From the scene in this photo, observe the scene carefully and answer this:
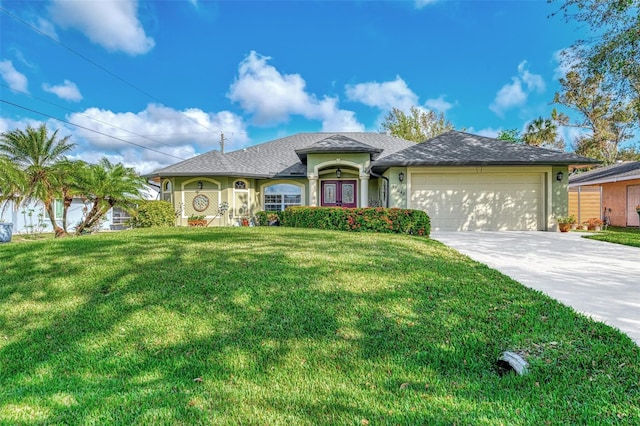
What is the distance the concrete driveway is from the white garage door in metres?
3.26

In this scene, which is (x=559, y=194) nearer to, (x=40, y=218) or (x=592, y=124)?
(x=592, y=124)

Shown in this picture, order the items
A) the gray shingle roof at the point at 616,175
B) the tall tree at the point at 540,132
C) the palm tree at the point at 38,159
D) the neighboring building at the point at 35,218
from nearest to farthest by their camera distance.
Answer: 1. the palm tree at the point at 38,159
2. the neighboring building at the point at 35,218
3. the gray shingle roof at the point at 616,175
4. the tall tree at the point at 540,132

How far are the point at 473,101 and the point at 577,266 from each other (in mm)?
22380

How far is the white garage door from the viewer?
482 inches

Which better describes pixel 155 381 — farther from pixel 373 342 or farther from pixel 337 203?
pixel 337 203

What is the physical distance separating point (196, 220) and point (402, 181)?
9.79 meters

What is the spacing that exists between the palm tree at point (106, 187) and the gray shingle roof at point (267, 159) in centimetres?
336

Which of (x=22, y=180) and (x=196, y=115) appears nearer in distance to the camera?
(x=22, y=180)

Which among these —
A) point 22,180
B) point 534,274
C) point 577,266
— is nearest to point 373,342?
point 534,274

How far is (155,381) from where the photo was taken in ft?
8.13

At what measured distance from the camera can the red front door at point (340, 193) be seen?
1563cm

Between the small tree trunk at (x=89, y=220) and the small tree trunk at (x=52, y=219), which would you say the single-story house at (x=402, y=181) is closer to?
the small tree trunk at (x=89, y=220)

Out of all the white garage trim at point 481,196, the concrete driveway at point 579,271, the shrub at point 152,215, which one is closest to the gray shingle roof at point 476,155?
the white garage trim at point 481,196

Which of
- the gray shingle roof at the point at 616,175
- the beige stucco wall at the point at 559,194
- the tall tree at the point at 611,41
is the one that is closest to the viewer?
the tall tree at the point at 611,41
